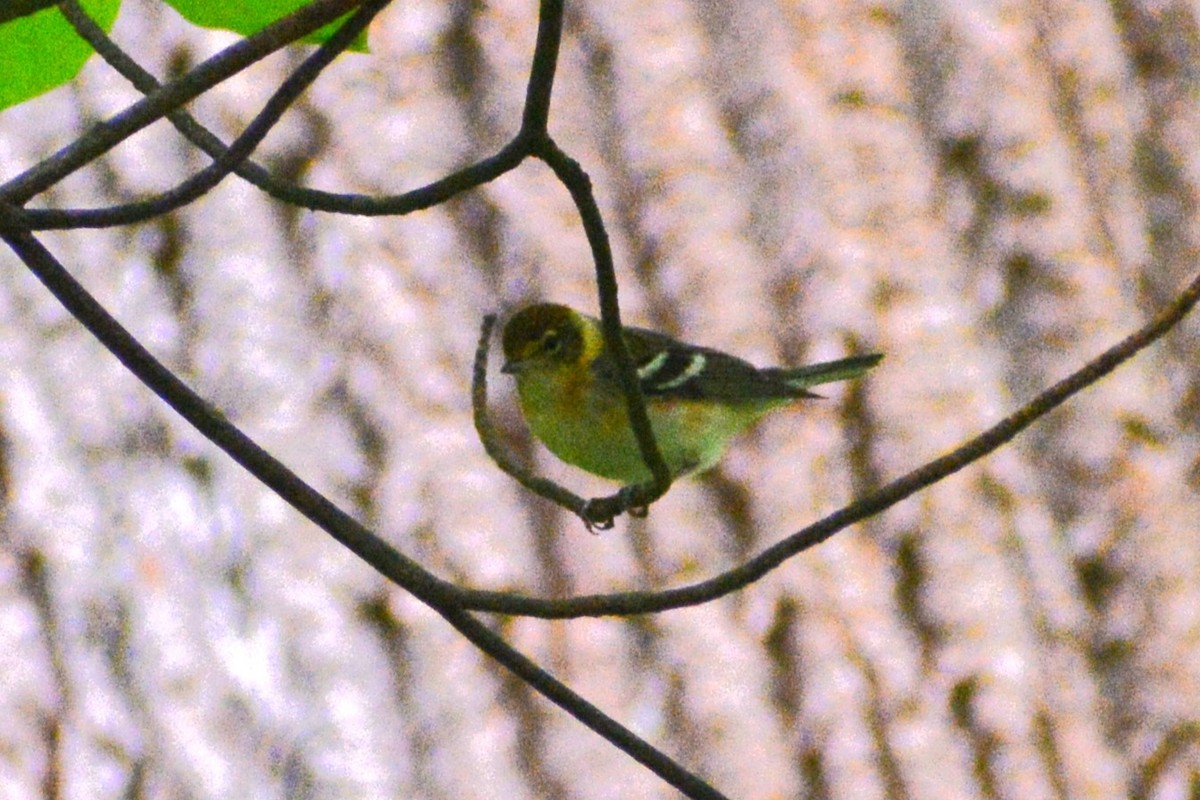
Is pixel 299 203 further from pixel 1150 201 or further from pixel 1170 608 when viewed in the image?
pixel 1150 201

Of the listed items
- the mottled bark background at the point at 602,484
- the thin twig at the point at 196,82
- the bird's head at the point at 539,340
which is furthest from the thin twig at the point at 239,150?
the bird's head at the point at 539,340

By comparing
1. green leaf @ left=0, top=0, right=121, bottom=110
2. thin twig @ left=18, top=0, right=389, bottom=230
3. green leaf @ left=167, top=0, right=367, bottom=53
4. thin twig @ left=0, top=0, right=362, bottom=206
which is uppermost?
green leaf @ left=0, top=0, right=121, bottom=110

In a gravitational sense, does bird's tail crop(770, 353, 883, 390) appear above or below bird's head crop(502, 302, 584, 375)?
below

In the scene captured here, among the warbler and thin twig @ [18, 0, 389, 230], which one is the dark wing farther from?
thin twig @ [18, 0, 389, 230]

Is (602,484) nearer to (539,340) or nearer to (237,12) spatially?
(539,340)

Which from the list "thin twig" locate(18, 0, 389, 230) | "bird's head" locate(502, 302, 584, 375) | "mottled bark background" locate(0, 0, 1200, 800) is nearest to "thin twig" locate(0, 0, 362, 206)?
"thin twig" locate(18, 0, 389, 230)

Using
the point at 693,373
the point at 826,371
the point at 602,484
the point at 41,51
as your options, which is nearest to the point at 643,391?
the point at 826,371

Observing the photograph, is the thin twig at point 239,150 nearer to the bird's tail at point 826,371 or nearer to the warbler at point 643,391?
the warbler at point 643,391

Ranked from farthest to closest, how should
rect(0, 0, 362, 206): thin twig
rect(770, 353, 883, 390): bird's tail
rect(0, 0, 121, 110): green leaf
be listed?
rect(770, 353, 883, 390): bird's tail → rect(0, 0, 121, 110): green leaf → rect(0, 0, 362, 206): thin twig
